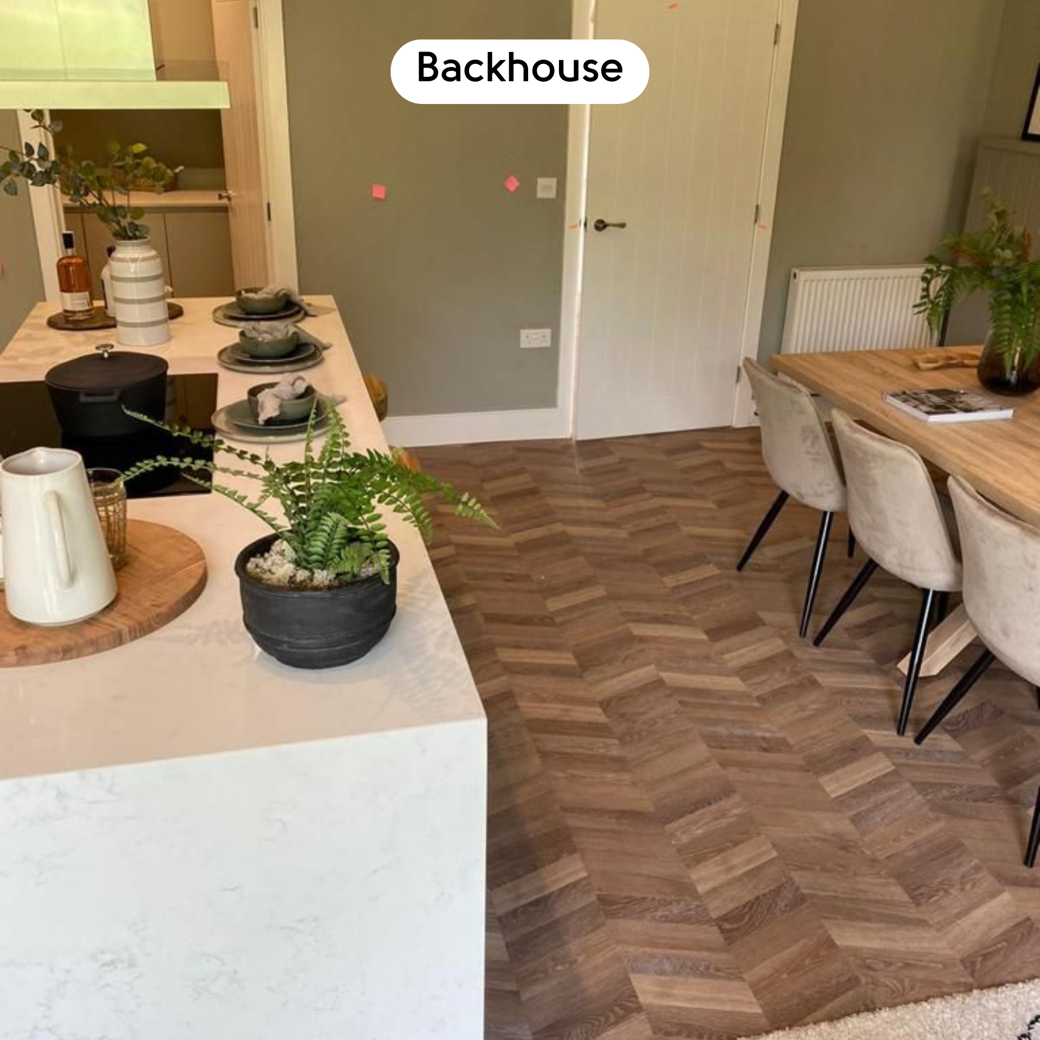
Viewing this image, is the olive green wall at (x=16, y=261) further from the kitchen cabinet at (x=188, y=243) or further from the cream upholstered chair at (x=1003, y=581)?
the cream upholstered chair at (x=1003, y=581)

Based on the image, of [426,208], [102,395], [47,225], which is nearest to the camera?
[102,395]

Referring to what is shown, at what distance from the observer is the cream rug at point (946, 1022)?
1867 mm

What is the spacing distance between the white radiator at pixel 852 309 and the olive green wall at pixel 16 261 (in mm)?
3328

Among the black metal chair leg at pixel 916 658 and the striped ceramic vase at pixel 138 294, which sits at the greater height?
the striped ceramic vase at pixel 138 294

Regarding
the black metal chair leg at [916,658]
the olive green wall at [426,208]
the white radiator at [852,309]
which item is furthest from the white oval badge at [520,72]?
the black metal chair leg at [916,658]

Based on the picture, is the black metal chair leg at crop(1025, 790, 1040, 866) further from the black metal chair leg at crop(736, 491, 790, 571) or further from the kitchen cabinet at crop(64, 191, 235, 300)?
the kitchen cabinet at crop(64, 191, 235, 300)

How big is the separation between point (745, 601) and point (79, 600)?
8.06 feet

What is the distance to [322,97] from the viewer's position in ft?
13.3

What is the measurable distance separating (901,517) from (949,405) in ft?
1.59

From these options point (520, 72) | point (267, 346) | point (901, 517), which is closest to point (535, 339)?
point (520, 72)

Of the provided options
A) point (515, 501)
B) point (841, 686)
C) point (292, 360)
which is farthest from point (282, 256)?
point (841, 686)

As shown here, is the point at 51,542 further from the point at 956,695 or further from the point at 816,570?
the point at 816,570

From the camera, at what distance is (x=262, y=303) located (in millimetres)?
3061

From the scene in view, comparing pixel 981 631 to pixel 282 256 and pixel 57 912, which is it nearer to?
pixel 57 912
